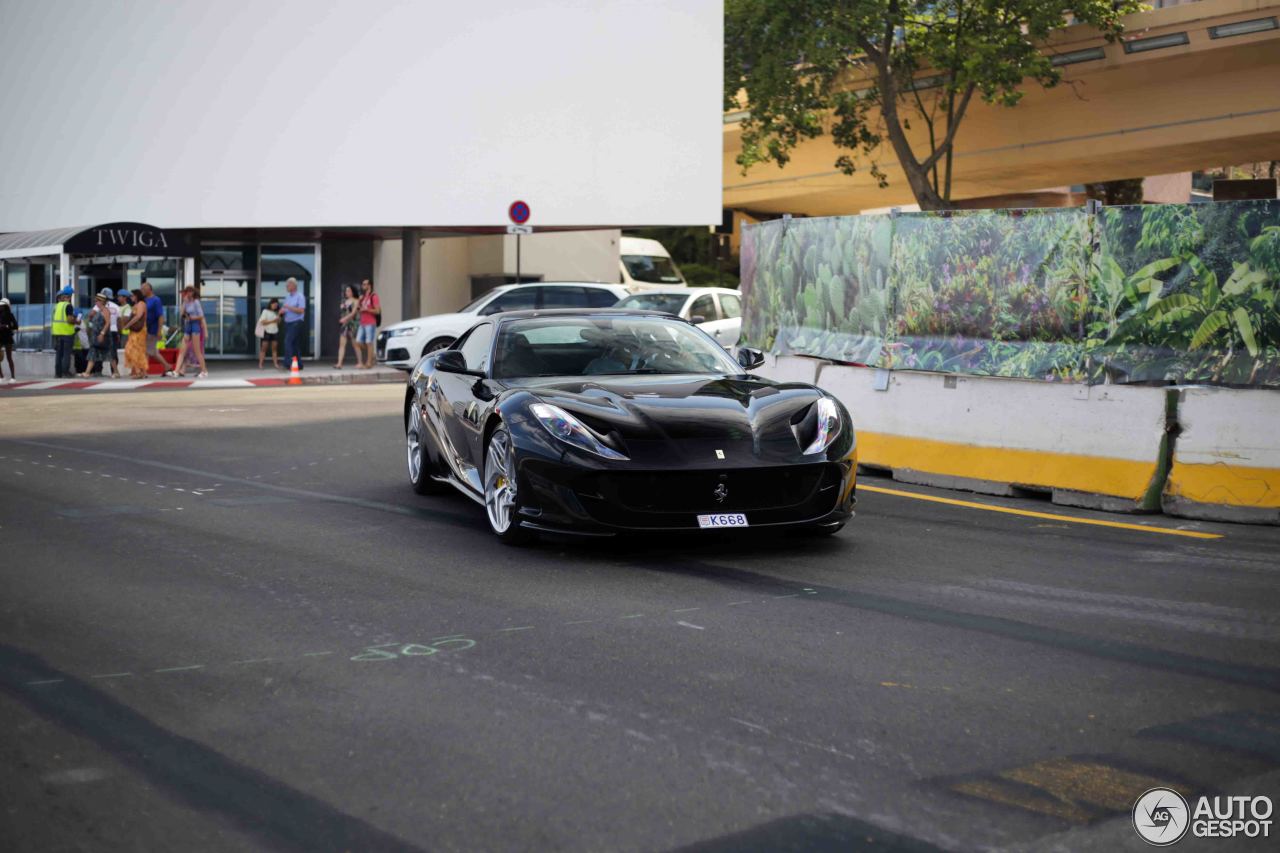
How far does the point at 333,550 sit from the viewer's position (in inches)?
347

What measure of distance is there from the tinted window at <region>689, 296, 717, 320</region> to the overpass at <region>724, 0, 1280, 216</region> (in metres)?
15.9

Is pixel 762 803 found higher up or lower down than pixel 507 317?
lower down

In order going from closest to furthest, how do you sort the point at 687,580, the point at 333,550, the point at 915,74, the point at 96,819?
the point at 96,819 → the point at 687,580 → the point at 333,550 → the point at 915,74

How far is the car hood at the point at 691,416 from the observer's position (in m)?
8.12

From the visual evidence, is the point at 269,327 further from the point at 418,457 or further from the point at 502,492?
the point at 502,492

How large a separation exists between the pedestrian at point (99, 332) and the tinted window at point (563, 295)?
8341 mm

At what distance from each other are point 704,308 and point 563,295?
2713mm

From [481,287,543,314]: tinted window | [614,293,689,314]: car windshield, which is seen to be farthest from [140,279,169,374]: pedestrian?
[614,293,689,314]: car windshield

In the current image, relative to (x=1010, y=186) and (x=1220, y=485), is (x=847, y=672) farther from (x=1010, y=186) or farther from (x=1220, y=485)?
(x=1010, y=186)

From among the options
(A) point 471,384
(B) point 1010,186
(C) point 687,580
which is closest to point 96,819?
(C) point 687,580

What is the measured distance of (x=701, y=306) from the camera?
25.6 m

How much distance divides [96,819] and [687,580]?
13.0 ft

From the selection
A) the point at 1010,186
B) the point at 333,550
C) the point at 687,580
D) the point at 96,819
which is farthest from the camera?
the point at 1010,186

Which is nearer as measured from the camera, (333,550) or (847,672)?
(847,672)
